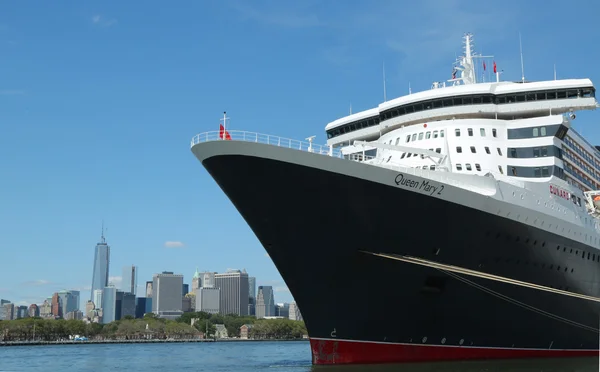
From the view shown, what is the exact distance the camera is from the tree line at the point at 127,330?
130000mm

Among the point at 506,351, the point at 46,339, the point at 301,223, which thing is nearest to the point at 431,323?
the point at 506,351

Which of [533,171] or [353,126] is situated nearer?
[533,171]

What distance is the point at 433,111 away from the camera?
28.9 metres

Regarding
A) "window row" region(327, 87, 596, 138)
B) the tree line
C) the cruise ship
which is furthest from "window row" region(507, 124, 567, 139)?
the tree line

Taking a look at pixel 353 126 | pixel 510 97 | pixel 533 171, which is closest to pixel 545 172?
pixel 533 171

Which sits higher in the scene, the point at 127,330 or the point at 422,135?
the point at 422,135

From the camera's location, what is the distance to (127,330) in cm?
15275

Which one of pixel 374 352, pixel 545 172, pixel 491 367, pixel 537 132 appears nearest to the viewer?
pixel 374 352

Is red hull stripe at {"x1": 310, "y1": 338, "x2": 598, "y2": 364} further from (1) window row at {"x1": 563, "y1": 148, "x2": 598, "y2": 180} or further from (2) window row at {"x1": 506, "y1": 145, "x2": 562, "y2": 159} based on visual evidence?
(1) window row at {"x1": 563, "y1": 148, "x2": 598, "y2": 180}

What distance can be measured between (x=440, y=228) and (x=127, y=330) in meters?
142

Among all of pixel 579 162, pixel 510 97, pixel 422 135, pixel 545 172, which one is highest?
pixel 510 97

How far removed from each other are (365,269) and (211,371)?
13098 mm

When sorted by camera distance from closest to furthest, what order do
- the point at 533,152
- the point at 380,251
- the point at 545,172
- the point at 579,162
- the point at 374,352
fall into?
the point at 380,251
the point at 374,352
the point at 545,172
the point at 533,152
the point at 579,162

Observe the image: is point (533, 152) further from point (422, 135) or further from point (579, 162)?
point (579, 162)
